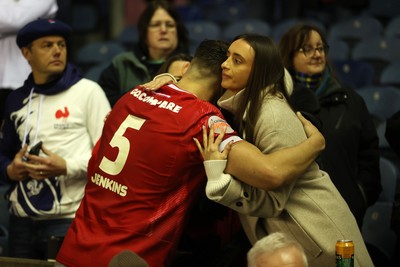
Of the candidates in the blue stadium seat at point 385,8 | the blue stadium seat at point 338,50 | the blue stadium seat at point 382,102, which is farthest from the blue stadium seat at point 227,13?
the blue stadium seat at point 382,102

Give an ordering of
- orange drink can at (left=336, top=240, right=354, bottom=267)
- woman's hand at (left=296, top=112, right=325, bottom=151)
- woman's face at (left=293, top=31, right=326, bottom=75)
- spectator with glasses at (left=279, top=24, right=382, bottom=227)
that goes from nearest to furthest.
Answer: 1. orange drink can at (left=336, top=240, right=354, bottom=267)
2. woman's hand at (left=296, top=112, right=325, bottom=151)
3. spectator with glasses at (left=279, top=24, right=382, bottom=227)
4. woman's face at (left=293, top=31, right=326, bottom=75)

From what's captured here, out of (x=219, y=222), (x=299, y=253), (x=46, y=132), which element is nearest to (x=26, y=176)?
(x=46, y=132)

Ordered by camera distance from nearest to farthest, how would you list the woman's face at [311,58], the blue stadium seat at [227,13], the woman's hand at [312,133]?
the woman's hand at [312,133], the woman's face at [311,58], the blue stadium seat at [227,13]

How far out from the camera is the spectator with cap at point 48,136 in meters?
4.63

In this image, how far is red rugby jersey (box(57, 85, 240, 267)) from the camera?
3404mm

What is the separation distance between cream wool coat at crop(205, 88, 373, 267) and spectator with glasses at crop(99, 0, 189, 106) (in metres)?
1.92

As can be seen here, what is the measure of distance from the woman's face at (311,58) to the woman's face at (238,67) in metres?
1.44

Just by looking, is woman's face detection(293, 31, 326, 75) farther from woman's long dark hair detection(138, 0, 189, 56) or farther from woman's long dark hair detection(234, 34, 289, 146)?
woman's long dark hair detection(234, 34, 289, 146)

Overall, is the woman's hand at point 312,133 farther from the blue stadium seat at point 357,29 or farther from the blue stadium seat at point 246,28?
the blue stadium seat at point 246,28

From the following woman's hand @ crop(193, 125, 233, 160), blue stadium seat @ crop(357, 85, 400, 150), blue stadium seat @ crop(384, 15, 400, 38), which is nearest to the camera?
woman's hand @ crop(193, 125, 233, 160)

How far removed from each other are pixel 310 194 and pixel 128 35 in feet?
19.3

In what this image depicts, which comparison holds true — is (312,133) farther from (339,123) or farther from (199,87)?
(339,123)

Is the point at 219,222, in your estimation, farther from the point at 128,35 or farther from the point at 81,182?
the point at 128,35

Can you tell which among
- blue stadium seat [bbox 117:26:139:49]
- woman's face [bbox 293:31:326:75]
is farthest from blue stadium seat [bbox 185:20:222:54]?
woman's face [bbox 293:31:326:75]
